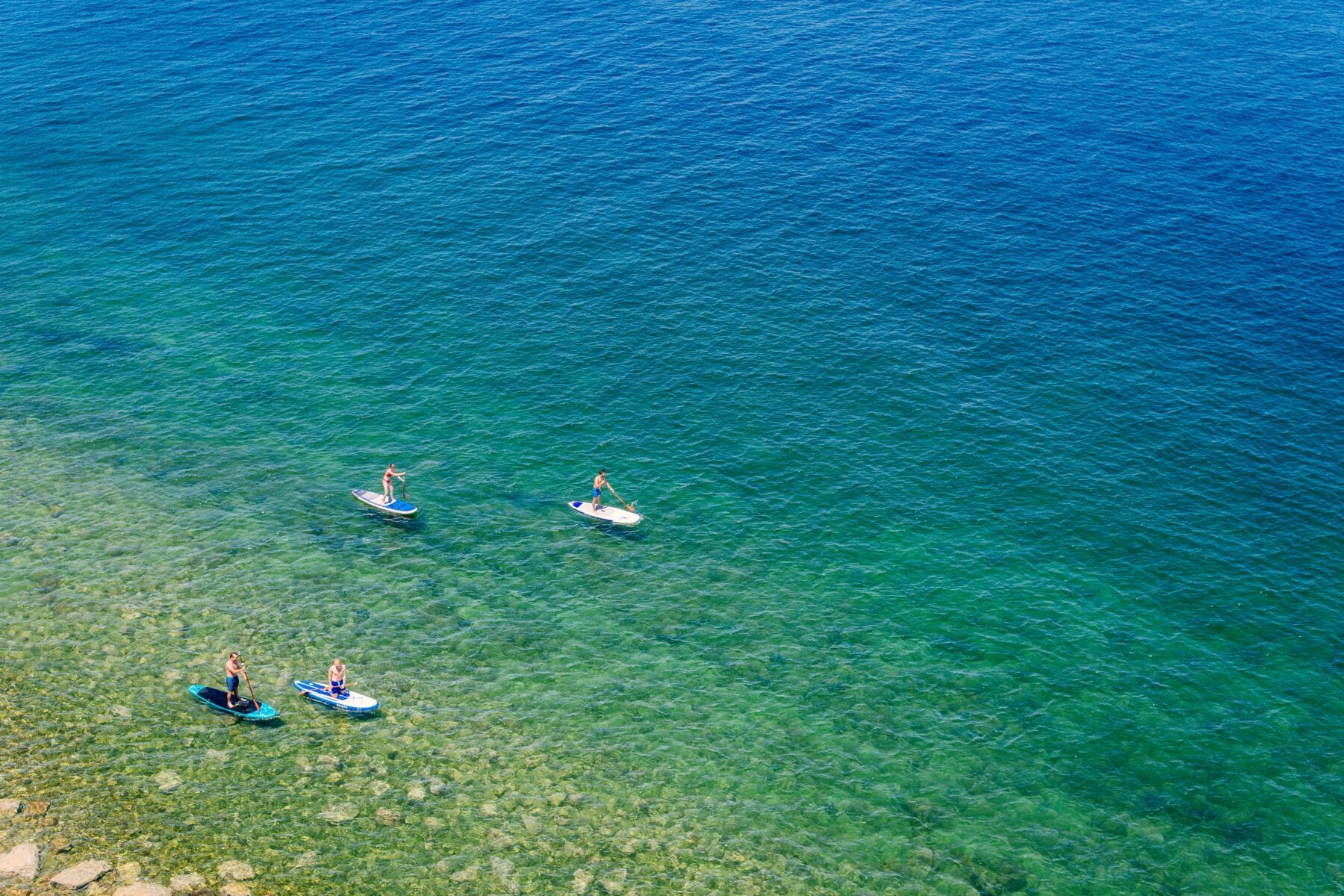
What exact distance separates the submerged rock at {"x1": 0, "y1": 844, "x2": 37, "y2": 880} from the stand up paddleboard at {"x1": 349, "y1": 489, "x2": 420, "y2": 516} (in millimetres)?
27234

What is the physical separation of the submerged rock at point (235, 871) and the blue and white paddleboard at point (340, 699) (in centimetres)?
911

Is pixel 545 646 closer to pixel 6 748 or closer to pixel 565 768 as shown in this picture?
pixel 565 768

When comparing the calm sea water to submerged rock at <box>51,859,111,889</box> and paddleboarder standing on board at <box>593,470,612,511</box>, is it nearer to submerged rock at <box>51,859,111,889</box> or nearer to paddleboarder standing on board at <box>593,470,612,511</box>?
submerged rock at <box>51,859,111,889</box>

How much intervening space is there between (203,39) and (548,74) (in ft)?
148

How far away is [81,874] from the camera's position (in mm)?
38000

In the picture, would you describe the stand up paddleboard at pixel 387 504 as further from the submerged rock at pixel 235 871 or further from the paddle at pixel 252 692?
the submerged rock at pixel 235 871

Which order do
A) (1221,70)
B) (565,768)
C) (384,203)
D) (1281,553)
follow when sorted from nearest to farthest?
(565,768) < (1281,553) < (384,203) < (1221,70)

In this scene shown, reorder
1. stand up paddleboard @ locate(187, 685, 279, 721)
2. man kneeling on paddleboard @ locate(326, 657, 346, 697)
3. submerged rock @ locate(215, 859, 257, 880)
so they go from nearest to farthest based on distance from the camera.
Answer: submerged rock @ locate(215, 859, 257, 880) < stand up paddleboard @ locate(187, 685, 279, 721) < man kneeling on paddleboard @ locate(326, 657, 346, 697)

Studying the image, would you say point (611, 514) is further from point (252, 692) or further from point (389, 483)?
point (252, 692)

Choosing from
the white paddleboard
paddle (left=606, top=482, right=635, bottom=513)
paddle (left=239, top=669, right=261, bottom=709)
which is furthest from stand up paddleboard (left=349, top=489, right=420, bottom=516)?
paddle (left=239, top=669, right=261, bottom=709)

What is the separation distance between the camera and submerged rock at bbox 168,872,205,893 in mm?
38094

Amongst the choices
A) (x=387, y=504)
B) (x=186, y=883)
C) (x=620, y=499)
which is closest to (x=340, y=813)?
(x=186, y=883)

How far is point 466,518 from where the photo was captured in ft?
210

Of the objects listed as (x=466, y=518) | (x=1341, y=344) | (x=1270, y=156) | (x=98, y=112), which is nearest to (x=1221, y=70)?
(x=1270, y=156)
